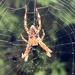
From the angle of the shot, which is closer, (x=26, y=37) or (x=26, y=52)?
(x=26, y=52)

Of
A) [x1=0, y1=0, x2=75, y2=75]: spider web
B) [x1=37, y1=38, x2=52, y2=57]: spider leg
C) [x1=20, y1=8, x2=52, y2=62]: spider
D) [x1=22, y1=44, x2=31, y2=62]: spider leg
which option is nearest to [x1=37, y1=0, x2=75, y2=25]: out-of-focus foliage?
[x1=0, y1=0, x2=75, y2=75]: spider web

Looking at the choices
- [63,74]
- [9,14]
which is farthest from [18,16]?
[63,74]

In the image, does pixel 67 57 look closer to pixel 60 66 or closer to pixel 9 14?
pixel 60 66

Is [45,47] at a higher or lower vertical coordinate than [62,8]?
lower

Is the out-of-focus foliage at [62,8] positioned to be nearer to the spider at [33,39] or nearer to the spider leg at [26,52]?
the spider at [33,39]

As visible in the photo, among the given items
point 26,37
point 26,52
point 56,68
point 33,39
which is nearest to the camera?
point 33,39

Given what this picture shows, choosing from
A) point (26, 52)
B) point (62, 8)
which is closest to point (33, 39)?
point (26, 52)

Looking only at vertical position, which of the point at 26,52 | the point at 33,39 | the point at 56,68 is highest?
the point at 33,39

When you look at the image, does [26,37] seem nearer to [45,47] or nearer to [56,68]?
[45,47]

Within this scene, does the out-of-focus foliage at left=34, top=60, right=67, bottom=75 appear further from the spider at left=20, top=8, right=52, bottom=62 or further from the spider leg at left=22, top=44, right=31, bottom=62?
the spider leg at left=22, top=44, right=31, bottom=62
